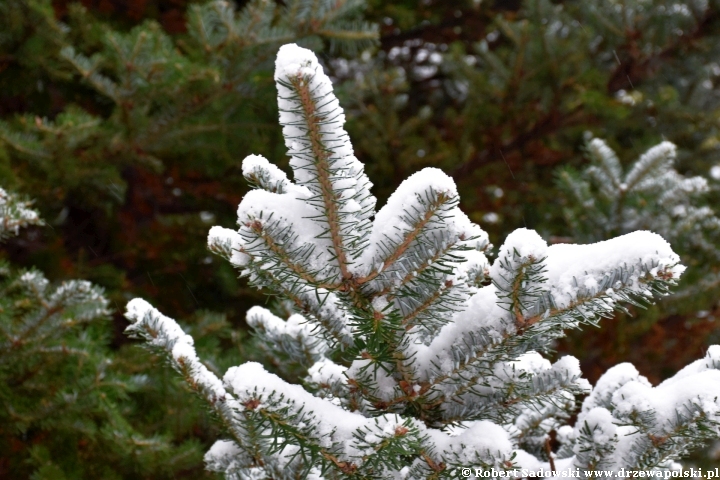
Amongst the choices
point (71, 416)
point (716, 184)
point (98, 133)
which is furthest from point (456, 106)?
point (71, 416)

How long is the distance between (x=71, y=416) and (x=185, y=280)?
5.87 ft

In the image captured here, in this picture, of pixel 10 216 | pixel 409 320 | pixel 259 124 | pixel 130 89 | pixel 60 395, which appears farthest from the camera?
pixel 259 124

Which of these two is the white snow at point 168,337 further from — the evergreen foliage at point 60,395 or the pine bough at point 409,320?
the evergreen foliage at point 60,395

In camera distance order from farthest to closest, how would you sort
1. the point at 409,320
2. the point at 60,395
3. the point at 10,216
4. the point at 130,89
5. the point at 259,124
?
the point at 259,124 → the point at 130,89 → the point at 60,395 → the point at 10,216 → the point at 409,320

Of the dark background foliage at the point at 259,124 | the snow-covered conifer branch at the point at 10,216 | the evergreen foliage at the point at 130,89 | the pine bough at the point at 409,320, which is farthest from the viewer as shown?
the dark background foliage at the point at 259,124

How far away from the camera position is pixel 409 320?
1.11 metres

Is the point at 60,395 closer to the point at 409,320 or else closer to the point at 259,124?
the point at 409,320

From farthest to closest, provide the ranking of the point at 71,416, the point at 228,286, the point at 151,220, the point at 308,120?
the point at 151,220 < the point at 228,286 < the point at 71,416 < the point at 308,120

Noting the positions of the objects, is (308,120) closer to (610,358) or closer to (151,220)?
(151,220)

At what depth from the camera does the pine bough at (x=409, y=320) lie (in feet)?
3.21

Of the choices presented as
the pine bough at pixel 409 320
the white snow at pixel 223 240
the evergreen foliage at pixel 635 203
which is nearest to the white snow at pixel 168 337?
the pine bough at pixel 409 320

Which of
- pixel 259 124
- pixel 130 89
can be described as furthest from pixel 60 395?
pixel 259 124

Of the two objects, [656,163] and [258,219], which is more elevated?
[656,163]

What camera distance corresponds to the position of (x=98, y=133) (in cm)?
282
